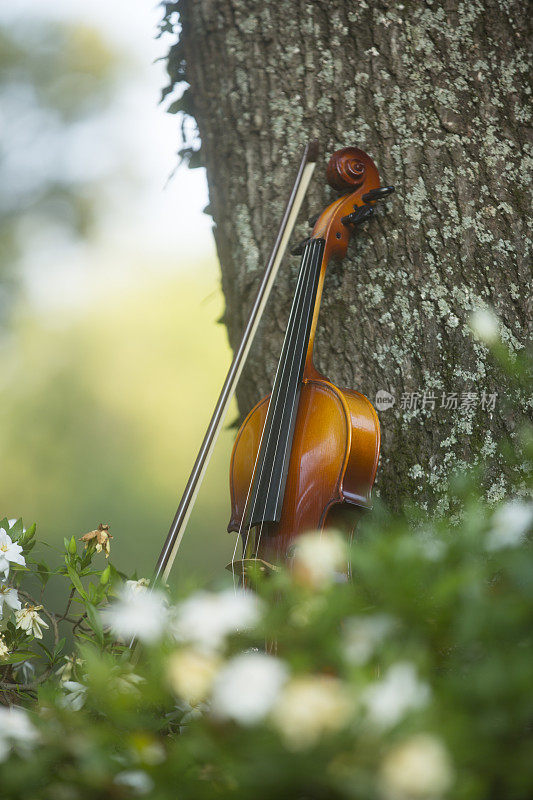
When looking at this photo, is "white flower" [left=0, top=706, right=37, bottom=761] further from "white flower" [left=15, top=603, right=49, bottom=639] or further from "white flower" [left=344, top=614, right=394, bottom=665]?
"white flower" [left=15, top=603, right=49, bottom=639]

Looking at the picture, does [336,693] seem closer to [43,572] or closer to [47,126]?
[43,572]

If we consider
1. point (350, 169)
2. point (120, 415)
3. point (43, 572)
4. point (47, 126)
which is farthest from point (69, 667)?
point (47, 126)

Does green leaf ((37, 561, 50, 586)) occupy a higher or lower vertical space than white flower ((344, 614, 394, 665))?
lower

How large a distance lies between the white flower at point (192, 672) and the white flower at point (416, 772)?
0.12 m

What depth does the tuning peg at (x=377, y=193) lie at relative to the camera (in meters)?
0.96

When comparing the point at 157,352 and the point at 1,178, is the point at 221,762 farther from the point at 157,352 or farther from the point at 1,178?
the point at 1,178

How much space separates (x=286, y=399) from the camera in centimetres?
90

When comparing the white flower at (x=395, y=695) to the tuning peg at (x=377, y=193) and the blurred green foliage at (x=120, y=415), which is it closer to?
the tuning peg at (x=377, y=193)

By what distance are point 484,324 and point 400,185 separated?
27 cm

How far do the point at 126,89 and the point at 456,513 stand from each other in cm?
388

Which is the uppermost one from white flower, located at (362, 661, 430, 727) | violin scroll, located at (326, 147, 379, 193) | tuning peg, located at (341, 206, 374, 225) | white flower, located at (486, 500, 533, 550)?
violin scroll, located at (326, 147, 379, 193)

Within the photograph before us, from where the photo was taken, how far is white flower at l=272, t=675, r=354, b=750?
270 millimetres

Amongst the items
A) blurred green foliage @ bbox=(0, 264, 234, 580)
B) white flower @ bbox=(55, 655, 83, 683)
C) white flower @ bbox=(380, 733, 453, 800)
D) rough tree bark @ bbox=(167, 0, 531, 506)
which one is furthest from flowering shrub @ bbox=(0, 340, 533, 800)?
blurred green foliage @ bbox=(0, 264, 234, 580)

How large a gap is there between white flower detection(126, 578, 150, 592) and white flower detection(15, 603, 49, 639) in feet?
0.40
